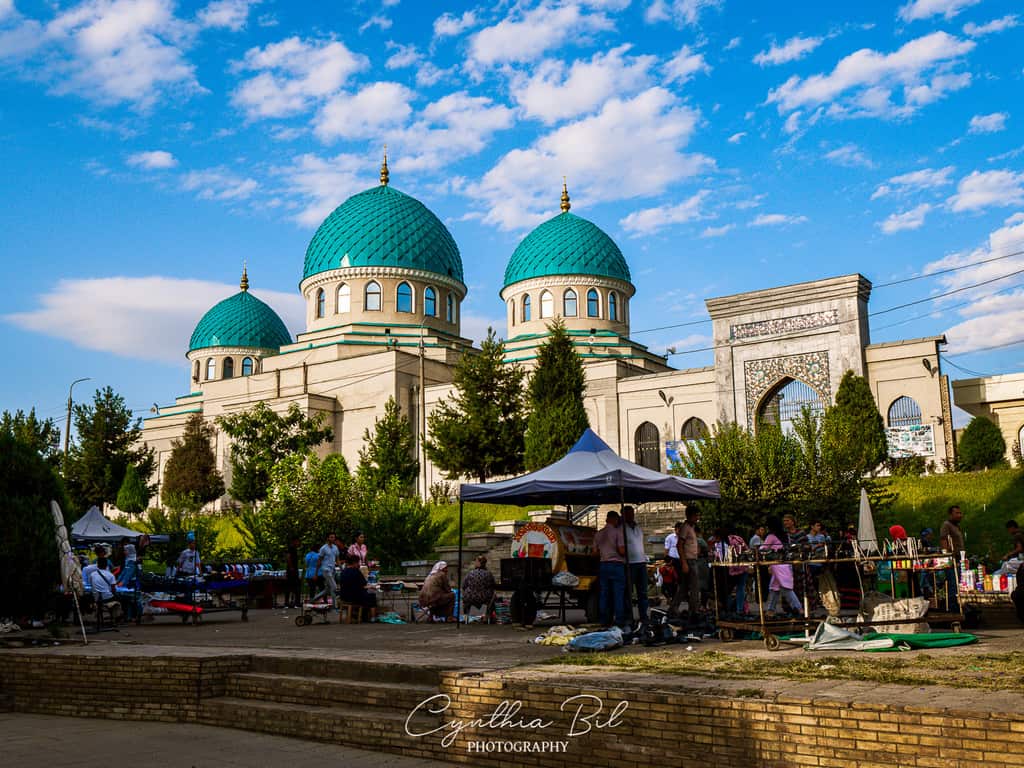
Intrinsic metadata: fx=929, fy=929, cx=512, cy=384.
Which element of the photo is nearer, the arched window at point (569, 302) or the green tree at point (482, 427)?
the green tree at point (482, 427)

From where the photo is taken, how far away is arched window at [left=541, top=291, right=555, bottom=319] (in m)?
38.1

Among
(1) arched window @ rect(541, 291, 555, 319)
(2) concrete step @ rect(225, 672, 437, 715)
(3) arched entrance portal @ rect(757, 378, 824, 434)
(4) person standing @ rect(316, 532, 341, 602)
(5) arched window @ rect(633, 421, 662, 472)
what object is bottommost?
(2) concrete step @ rect(225, 672, 437, 715)

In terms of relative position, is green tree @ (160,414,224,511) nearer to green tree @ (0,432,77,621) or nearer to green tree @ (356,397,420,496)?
green tree @ (356,397,420,496)

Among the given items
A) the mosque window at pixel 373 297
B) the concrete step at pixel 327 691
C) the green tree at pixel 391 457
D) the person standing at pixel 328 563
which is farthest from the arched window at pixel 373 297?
the concrete step at pixel 327 691

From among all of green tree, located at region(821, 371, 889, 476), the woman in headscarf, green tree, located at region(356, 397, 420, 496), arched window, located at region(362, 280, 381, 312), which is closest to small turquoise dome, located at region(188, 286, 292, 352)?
arched window, located at region(362, 280, 381, 312)

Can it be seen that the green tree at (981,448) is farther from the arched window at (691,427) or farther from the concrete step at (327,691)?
the concrete step at (327,691)

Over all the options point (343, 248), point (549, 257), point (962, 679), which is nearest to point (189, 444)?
point (343, 248)

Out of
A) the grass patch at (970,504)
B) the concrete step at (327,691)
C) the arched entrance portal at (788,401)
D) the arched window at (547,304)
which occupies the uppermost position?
the arched window at (547,304)

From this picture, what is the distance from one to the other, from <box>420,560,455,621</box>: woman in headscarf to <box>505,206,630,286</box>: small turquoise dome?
26.3m

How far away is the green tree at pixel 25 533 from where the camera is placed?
10273mm

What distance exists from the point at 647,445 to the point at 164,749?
1074 inches

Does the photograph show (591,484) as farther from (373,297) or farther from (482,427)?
(373,297)

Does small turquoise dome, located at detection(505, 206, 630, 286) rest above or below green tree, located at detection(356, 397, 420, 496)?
above

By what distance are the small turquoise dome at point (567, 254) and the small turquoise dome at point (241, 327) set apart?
1325 centimetres
